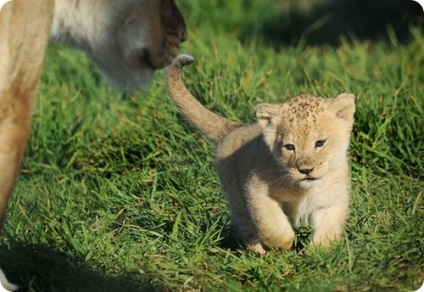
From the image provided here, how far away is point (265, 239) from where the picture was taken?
4.66 meters

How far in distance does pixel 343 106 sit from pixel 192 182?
108 cm

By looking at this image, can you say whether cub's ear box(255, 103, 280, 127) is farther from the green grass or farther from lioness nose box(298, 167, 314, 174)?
the green grass

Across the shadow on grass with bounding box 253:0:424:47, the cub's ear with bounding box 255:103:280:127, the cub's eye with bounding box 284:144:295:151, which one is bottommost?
the shadow on grass with bounding box 253:0:424:47

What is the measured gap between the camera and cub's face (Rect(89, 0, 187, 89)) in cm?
427

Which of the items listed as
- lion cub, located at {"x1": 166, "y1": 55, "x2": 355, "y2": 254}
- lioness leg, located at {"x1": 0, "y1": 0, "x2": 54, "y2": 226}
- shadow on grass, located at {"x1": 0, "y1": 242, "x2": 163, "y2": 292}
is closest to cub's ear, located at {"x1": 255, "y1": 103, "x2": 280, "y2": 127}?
lion cub, located at {"x1": 166, "y1": 55, "x2": 355, "y2": 254}

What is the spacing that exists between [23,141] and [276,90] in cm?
270

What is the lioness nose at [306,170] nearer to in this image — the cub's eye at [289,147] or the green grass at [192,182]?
the cub's eye at [289,147]

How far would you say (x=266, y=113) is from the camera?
468 centimetres

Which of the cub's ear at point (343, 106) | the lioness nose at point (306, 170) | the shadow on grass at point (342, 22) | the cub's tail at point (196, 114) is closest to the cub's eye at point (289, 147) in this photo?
the lioness nose at point (306, 170)

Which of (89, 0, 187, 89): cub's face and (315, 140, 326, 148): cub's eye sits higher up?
(89, 0, 187, 89): cub's face

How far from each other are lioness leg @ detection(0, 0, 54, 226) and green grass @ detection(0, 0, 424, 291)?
2.49ft

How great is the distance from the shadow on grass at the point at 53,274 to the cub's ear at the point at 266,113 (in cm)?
75

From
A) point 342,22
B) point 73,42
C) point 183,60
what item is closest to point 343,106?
point 183,60

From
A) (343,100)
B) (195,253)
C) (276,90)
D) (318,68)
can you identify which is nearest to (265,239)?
(195,253)
